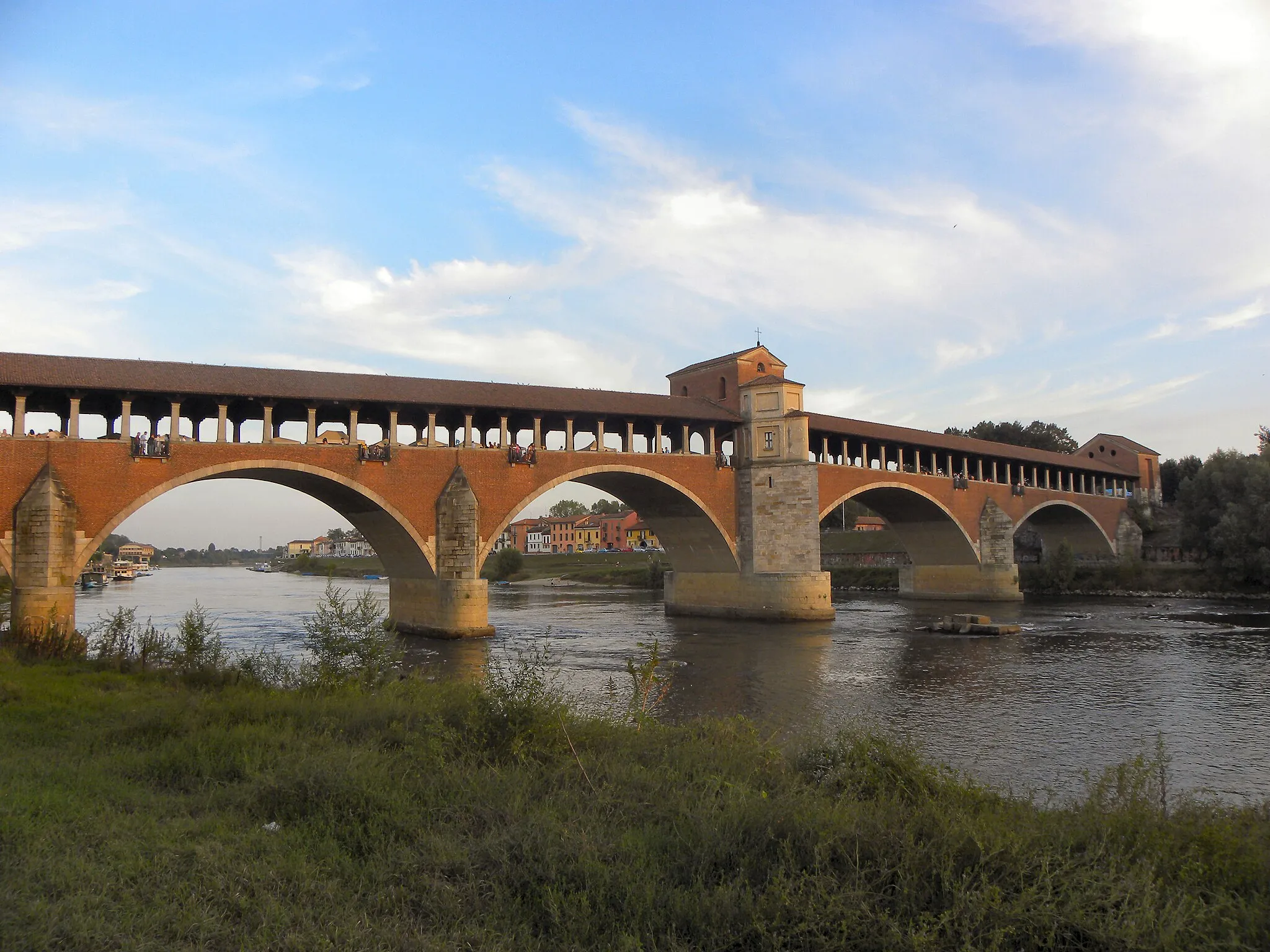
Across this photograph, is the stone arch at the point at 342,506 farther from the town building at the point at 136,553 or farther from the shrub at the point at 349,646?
the town building at the point at 136,553

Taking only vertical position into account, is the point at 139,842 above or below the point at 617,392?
below

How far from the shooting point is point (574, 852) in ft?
17.2

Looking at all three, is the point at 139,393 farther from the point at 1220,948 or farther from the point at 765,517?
the point at 1220,948

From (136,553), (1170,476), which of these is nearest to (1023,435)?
(1170,476)

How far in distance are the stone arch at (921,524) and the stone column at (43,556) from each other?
31.2 m

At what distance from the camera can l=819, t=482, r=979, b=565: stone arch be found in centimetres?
4256

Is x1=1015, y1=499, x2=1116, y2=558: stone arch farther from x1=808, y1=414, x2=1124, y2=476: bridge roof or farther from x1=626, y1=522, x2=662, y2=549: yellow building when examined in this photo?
x1=626, y1=522, x2=662, y2=549: yellow building

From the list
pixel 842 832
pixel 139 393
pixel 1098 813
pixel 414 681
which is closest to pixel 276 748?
pixel 414 681

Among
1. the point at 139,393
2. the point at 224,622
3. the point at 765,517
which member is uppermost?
the point at 139,393

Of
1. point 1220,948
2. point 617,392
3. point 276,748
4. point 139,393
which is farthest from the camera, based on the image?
point 617,392

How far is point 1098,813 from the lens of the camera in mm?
5707

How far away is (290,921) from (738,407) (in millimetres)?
33452

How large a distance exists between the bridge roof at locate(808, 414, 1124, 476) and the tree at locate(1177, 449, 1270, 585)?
295 inches

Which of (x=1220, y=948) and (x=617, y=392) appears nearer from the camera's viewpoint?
(x=1220, y=948)
